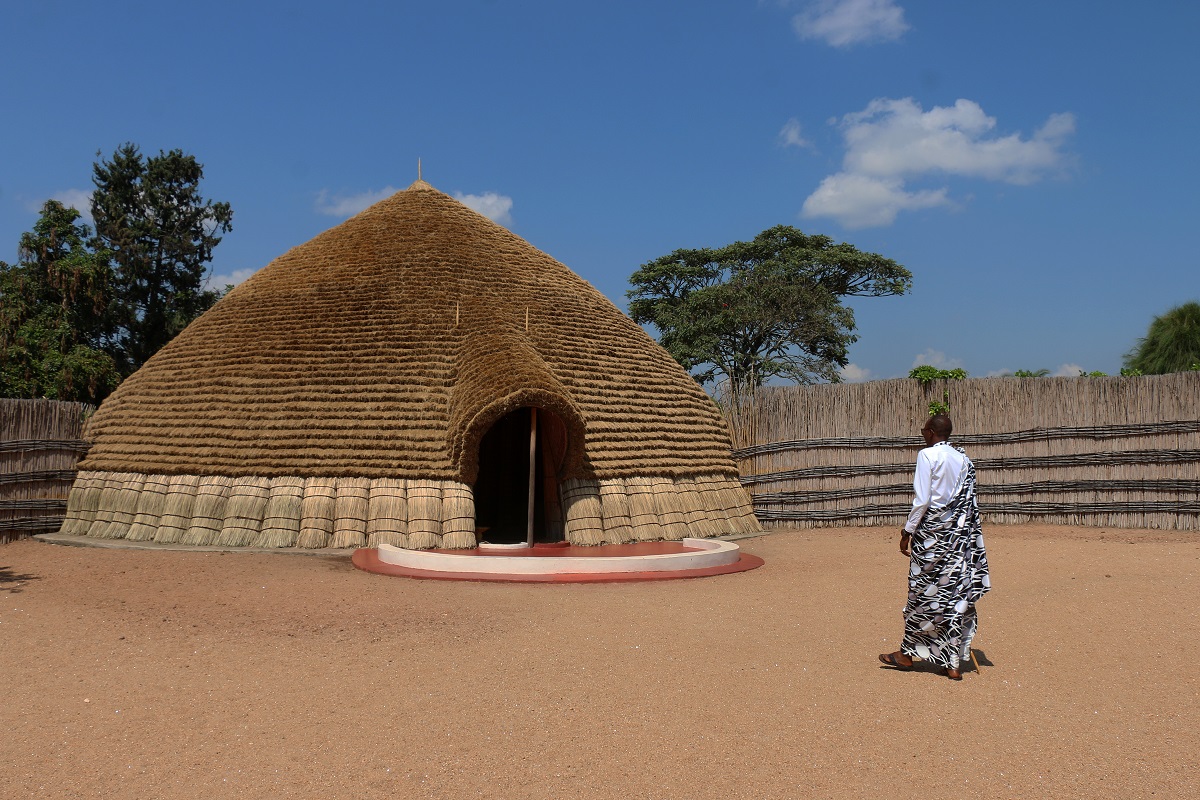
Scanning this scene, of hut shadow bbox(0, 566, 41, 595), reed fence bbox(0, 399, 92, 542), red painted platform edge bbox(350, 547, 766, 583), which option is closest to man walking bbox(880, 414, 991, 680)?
red painted platform edge bbox(350, 547, 766, 583)

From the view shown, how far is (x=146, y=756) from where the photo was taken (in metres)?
4.26

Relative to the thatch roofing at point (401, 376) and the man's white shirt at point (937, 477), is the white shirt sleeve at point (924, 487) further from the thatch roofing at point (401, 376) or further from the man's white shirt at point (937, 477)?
the thatch roofing at point (401, 376)

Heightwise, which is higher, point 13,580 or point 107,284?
point 107,284

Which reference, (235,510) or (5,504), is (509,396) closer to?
(235,510)

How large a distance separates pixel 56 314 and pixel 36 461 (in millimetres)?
14042

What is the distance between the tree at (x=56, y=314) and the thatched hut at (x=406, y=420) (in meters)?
10.3

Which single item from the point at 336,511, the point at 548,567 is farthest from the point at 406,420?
the point at 548,567

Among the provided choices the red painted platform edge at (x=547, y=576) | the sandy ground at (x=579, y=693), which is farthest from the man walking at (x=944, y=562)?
the red painted platform edge at (x=547, y=576)

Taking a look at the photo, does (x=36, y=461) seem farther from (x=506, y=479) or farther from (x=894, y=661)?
(x=894, y=661)

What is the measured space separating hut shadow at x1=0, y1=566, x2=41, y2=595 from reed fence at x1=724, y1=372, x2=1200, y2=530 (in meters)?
10.7

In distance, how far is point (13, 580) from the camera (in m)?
9.48

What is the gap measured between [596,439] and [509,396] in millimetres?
1954

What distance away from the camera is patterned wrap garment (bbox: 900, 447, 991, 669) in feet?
18.7

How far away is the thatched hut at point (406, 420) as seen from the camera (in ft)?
37.8
